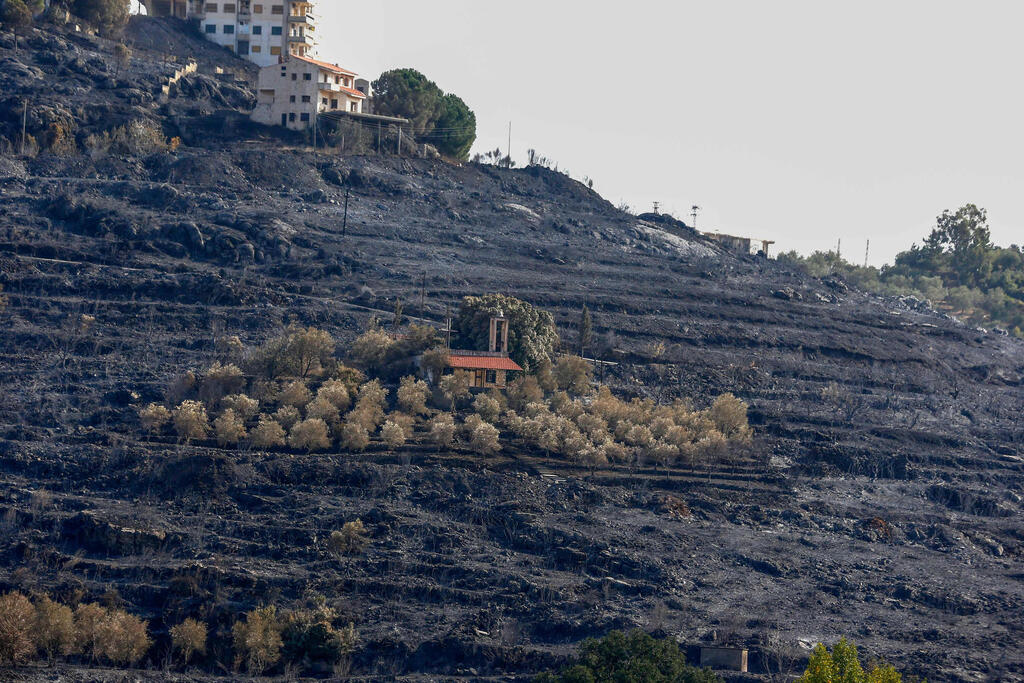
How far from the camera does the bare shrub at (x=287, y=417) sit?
57156 millimetres

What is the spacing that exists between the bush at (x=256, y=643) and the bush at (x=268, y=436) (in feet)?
37.9

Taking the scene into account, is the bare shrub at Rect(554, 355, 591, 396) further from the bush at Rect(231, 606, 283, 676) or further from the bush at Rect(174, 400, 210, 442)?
the bush at Rect(231, 606, 283, 676)

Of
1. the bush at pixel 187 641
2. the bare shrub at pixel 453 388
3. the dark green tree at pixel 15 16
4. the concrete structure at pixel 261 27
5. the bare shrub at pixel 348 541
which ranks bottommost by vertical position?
the bush at pixel 187 641

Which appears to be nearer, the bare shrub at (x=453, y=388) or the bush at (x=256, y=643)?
the bush at (x=256, y=643)

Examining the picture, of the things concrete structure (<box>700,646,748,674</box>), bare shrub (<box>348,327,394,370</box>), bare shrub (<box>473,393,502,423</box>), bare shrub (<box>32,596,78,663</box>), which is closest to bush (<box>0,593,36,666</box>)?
bare shrub (<box>32,596,78,663</box>)

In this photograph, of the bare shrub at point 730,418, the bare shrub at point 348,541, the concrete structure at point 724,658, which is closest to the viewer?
the concrete structure at point 724,658

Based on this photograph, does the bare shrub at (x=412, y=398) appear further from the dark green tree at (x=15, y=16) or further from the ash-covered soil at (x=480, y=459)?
the dark green tree at (x=15, y=16)

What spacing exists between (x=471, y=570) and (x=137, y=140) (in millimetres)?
45207

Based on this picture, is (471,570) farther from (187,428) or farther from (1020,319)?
(1020,319)

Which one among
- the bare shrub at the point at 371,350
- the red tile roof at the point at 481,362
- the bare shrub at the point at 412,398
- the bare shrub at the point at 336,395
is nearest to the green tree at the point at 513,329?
the red tile roof at the point at 481,362

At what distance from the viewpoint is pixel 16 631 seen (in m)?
42.5

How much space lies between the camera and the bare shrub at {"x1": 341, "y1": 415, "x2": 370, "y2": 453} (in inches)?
2207

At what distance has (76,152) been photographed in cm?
8375

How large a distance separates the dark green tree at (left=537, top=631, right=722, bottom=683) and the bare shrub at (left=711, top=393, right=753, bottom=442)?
874 inches
